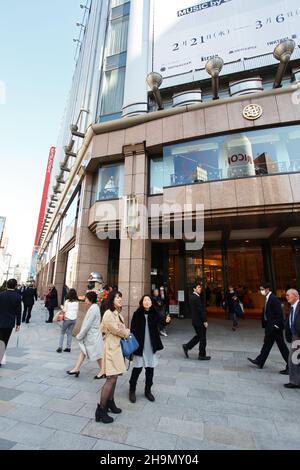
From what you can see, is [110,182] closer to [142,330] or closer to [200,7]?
[142,330]

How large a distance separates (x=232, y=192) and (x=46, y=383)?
8.35 m

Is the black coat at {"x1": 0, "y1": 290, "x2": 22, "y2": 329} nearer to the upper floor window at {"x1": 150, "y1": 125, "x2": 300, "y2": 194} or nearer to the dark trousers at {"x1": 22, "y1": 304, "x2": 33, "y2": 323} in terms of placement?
the upper floor window at {"x1": 150, "y1": 125, "x2": 300, "y2": 194}

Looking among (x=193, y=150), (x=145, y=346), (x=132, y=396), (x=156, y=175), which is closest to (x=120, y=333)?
(x=145, y=346)

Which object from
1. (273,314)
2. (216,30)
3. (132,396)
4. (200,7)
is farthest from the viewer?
(200,7)

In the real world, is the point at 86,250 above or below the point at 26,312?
above

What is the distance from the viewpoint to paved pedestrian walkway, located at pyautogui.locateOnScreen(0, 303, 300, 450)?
296 centimetres

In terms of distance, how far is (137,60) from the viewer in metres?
13.7

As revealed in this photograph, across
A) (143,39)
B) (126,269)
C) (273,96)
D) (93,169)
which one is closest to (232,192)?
(273,96)

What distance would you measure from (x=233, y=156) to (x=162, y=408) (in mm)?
9095

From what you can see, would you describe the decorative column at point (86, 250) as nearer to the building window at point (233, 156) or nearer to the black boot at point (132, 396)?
the building window at point (233, 156)

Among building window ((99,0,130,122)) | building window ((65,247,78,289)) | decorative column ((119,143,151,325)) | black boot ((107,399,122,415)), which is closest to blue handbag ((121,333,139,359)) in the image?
black boot ((107,399,122,415))

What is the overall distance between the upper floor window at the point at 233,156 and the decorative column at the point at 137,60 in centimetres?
396

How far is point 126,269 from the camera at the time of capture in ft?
34.3
